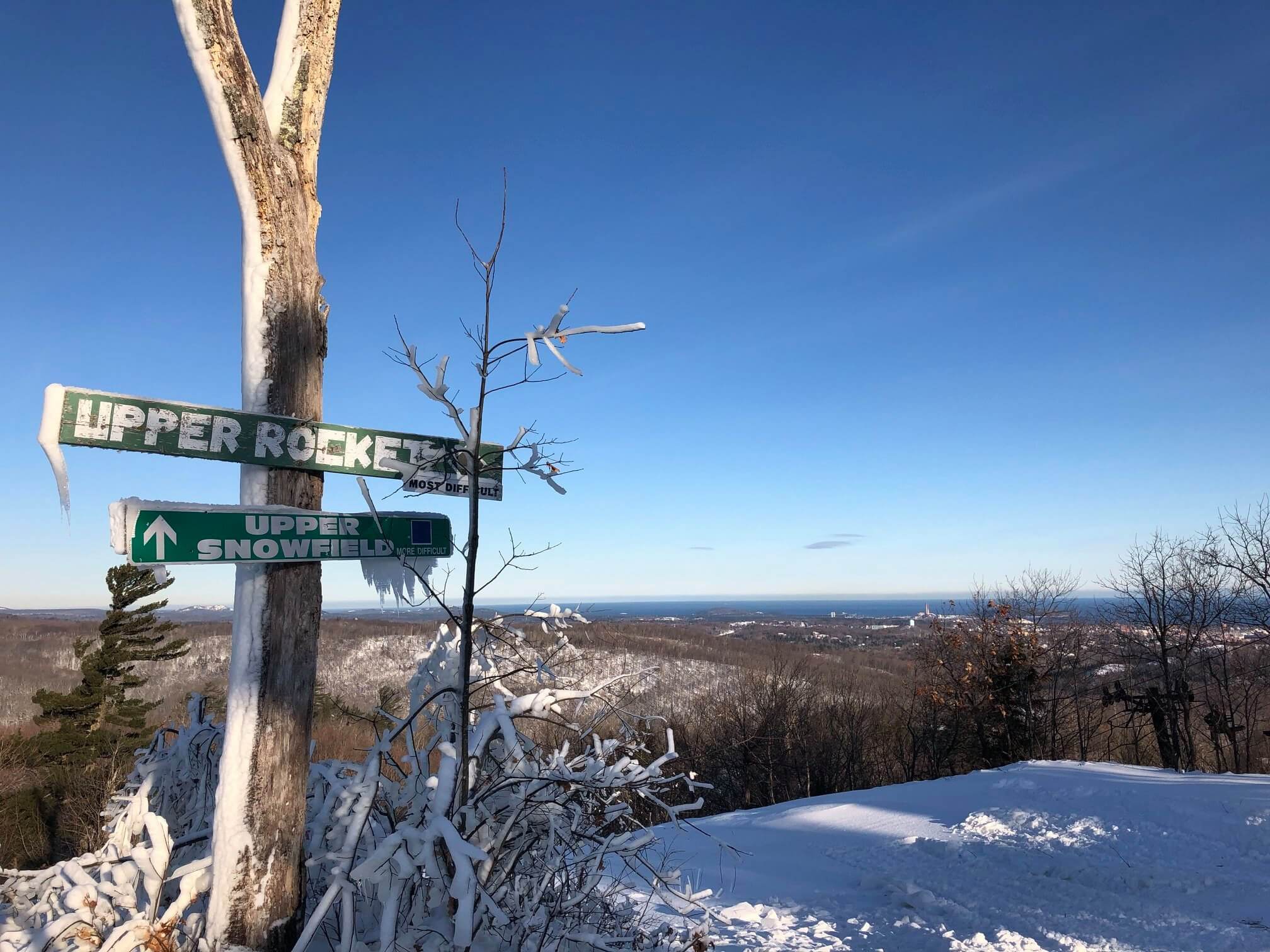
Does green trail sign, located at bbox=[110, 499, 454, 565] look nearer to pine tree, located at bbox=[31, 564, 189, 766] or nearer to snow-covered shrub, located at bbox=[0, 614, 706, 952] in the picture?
snow-covered shrub, located at bbox=[0, 614, 706, 952]

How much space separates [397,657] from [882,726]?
20777 millimetres

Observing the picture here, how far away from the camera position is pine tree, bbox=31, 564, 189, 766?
84.2 feet

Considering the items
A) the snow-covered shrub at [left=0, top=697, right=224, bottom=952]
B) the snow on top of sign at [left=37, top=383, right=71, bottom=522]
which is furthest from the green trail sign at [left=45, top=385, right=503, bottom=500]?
the snow-covered shrub at [left=0, top=697, right=224, bottom=952]

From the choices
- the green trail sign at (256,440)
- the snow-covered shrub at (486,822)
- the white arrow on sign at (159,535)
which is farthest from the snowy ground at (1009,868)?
the white arrow on sign at (159,535)

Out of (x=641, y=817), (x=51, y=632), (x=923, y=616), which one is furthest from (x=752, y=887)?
(x=51, y=632)

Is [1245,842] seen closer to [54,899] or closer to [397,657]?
[397,657]

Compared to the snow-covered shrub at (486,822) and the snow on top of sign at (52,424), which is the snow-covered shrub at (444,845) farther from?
the snow on top of sign at (52,424)

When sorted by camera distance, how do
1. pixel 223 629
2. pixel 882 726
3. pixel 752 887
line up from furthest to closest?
1. pixel 223 629
2. pixel 882 726
3. pixel 752 887

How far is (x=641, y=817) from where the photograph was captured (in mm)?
15469

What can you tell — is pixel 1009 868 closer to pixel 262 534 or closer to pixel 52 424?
pixel 262 534

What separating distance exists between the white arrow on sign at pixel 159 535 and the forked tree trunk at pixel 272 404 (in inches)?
13.0

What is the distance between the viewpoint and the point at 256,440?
2811 mm

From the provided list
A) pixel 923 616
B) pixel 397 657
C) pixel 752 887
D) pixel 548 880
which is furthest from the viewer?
pixel 923 616

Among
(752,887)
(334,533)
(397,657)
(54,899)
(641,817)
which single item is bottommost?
(641,817)
